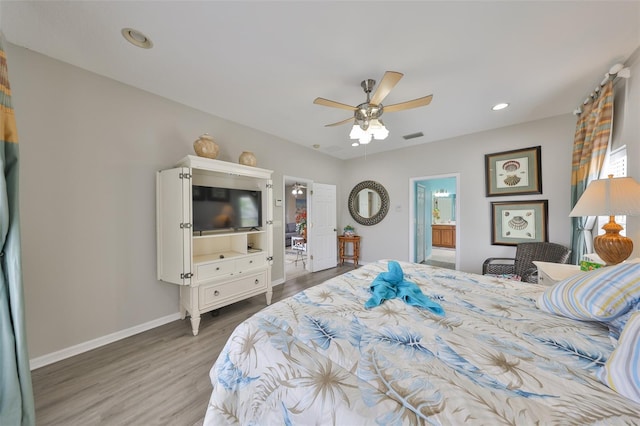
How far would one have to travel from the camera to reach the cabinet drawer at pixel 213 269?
2.39m

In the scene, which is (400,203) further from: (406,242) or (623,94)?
(623,94)

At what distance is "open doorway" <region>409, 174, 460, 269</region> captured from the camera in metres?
4.47

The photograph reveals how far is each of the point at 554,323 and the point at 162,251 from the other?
328 cm

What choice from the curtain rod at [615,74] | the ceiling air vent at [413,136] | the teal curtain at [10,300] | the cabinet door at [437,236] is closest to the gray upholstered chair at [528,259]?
the curtain rod at [615,74]

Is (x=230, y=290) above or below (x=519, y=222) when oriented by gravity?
below

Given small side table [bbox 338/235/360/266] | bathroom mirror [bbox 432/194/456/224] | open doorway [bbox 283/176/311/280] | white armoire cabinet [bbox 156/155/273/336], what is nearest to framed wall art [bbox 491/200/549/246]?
small side table [bbox 338/235/360/266]

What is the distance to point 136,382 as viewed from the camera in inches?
66.1

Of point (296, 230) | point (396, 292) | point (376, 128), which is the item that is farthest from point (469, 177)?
point (296, 230)

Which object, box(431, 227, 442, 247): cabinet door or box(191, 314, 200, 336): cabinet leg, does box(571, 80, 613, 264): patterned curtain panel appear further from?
box(431, 227, 442, 247): cabinet door

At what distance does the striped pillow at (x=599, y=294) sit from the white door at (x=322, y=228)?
12.0 ft

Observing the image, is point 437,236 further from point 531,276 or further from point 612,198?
point 612,198

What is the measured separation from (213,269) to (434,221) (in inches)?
326

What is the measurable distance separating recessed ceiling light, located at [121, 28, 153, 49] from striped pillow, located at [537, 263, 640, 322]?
3.27 meters

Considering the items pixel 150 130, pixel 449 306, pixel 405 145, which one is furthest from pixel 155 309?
pixel 405 145
